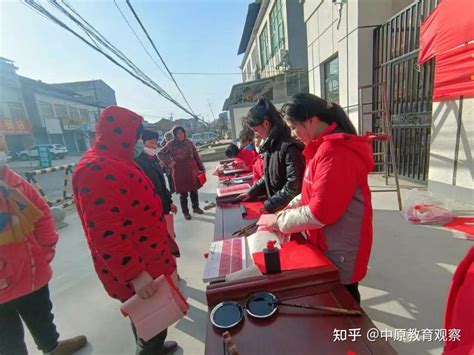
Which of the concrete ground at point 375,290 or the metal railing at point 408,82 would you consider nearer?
the concrete ground at point 375,290

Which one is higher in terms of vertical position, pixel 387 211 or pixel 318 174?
pixel 318 174

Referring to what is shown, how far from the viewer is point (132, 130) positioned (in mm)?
1193

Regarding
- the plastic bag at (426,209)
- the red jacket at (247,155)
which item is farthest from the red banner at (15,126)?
the plastic bag at (426,209)

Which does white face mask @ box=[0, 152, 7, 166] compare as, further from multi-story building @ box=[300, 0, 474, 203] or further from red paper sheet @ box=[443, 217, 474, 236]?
multi-story building @ box=[300, 0, 474, 203]

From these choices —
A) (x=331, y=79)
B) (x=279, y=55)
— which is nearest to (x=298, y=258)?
(x=331, y=79)

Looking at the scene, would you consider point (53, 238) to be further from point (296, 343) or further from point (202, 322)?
point (296, 343)

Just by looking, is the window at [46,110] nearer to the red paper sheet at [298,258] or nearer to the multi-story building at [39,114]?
the multi-story building at [39,114]

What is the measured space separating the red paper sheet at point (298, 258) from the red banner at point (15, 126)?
993 inches

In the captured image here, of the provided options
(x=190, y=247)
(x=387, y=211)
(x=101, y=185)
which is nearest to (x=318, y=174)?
(x=101, y=185)

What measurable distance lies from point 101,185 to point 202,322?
1412 millimetres

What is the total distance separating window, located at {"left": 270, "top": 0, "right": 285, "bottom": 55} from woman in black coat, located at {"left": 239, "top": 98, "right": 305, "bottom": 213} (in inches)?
422

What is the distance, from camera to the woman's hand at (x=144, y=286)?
3.51ft

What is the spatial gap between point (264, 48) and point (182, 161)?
45.3ft

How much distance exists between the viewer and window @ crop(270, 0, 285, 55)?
10758 mm
